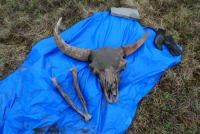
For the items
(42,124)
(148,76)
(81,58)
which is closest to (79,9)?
(81,58)

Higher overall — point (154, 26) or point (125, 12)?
point (125, 12)

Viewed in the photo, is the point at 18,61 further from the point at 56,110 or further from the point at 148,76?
the point at 148,76

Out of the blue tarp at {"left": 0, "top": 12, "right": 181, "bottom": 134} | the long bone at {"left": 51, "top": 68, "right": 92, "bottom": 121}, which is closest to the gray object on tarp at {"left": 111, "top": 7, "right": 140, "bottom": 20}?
the blue tarp at {"left": 0, "top": 12, "right": 181, "bottom": 134}

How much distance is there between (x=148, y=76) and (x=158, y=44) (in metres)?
0.60

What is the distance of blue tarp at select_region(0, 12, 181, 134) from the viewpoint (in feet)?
14.0

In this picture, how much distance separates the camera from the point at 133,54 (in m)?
4.86

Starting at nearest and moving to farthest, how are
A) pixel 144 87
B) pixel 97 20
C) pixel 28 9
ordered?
pixel 144 87 < pixel 97 20 < pixel 28 9

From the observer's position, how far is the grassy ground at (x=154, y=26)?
4430 mm

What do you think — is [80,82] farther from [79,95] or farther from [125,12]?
[125,12]

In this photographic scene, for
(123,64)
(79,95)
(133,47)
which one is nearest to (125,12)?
(133,47)

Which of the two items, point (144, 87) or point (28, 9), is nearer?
point (144, 87)

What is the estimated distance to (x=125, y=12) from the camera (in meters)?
5.33

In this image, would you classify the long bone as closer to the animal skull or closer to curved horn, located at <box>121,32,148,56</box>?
the animal skull

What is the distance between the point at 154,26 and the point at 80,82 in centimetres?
172
